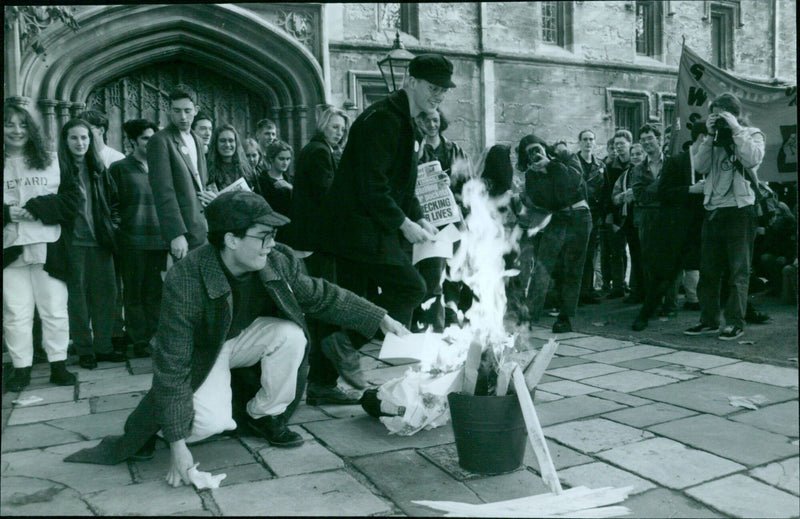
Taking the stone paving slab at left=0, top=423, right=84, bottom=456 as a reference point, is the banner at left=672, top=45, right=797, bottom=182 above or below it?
above

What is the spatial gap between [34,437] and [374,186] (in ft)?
7.64

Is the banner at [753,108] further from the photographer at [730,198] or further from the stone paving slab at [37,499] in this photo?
the stone paving slab at [37,499]

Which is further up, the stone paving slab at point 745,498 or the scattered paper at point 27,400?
the scattered paper at point 27,400

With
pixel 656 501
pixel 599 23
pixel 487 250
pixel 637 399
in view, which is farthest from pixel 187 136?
pixel 599 23

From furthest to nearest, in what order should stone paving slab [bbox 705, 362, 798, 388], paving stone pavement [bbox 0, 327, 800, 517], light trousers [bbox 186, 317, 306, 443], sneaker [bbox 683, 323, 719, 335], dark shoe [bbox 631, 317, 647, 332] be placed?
dark shoe [bbox 631, 317, 647, 332]
sneaker [bbox 683, 323, 719, 335]
stone paving slab [bbox 705, 362, 798, 388]
light trousers [bbox 186, 317, 306, 443]
paving stone pavement [bbox 0, 327, 800, 517]

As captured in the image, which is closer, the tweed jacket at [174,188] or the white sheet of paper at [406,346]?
the white sheet of paper at [406,346]

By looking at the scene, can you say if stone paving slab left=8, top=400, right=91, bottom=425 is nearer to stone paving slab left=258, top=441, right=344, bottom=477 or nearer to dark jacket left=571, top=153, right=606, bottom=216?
stone paving slab left=258, top=441, right=344, bottom=477

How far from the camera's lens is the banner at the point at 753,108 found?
864 centimetres

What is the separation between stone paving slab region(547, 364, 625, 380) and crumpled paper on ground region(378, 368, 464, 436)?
1.58 meters

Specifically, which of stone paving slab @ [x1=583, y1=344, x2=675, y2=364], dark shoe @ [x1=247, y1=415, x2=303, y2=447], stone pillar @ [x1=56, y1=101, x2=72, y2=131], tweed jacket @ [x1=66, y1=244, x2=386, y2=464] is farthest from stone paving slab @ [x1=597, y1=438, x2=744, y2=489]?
stone pillar @ [x1=56, y1=101, x2=72, y2=131]

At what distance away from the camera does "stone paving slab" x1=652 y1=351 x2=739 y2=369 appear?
523cm

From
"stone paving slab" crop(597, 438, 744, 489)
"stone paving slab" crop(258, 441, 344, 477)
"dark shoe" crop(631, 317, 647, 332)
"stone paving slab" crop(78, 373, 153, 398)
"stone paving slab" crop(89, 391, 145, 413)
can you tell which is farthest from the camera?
"dark shoe" crop(631, 317, 647, 332)

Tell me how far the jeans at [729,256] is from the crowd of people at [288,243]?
2cm

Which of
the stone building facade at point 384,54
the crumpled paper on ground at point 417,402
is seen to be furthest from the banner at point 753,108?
the crumpled paper on ground at point 417,402
